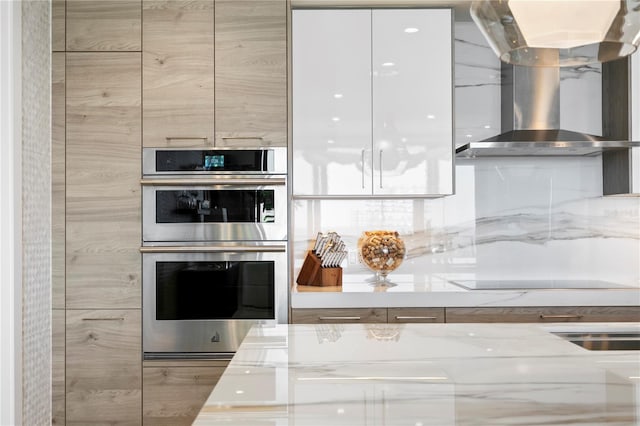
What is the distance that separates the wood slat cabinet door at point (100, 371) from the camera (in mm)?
2768

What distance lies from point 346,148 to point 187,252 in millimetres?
954

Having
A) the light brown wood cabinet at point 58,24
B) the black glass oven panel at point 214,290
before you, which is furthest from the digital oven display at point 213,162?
the light brown wood cabinet at point 58,24

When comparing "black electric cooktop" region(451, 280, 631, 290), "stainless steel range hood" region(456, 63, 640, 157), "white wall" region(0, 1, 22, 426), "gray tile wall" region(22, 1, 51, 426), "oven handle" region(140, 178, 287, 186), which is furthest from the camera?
"black electric cooktop" region(451, 280, 631, 290)

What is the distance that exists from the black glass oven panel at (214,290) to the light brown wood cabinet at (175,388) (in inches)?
9.2

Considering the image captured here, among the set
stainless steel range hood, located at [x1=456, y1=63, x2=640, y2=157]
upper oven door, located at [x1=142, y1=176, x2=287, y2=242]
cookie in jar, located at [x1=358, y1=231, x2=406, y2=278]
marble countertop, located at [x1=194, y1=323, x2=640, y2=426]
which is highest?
stainless steel range hood, located at [x1=456, y1=63, x2=640, y2=157]

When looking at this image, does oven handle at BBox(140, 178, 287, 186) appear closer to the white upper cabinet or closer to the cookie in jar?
the white upper cabinet

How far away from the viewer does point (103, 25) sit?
2811 millimetres

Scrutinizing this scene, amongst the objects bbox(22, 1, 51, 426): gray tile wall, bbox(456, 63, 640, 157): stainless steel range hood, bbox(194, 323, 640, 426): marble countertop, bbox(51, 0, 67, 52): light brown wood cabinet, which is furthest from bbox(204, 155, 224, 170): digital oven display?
bbox(194, 323, 640, 426): marble countertop

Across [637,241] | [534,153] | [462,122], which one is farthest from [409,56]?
[637,241]

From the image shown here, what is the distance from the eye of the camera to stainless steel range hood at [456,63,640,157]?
2.85 m

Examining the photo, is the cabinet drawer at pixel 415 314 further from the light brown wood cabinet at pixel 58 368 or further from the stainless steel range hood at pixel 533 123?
the light brown wood cabinet at pixel 58 368

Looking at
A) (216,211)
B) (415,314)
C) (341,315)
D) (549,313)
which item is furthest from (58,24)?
(549,313)

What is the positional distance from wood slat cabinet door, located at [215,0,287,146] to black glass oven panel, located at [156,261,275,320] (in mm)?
618

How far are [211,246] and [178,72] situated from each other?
2.87 feet
